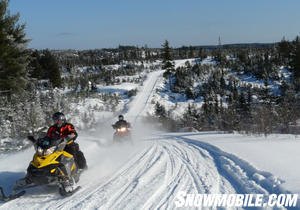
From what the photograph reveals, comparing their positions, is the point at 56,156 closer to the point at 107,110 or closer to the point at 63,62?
the point at 107,110

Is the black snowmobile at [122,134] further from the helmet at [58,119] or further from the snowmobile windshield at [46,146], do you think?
the snowmobile windshield at [46,146]

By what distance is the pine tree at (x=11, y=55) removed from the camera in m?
17.5

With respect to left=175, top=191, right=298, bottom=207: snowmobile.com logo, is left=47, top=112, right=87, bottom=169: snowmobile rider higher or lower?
higher

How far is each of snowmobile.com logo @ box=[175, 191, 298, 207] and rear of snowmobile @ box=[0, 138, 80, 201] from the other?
2424 millimetres

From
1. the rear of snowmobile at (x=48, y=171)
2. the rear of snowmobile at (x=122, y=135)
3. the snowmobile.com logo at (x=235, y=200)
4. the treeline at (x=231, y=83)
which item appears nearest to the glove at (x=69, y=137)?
the rear of snowmobile at (x=48, y=171)

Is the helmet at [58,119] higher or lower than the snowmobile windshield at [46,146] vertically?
higher

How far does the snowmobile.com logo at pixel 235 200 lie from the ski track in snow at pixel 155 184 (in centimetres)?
17

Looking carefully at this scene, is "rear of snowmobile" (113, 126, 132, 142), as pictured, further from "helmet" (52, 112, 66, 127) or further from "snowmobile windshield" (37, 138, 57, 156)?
"snowmobile windshield" (37, 138, 57, 156)

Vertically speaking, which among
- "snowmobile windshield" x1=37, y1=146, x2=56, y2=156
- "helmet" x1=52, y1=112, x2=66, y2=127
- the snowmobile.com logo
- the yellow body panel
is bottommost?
the snowmobile.com logo

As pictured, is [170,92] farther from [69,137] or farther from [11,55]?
[69,137]

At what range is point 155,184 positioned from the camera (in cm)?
572

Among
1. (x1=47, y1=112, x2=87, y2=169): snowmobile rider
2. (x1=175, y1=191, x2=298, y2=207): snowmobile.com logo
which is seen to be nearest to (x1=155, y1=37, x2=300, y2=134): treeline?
(x1=47, y1=112, x2=87, y2=169): snowmobile rider

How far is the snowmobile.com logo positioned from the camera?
13.7ft

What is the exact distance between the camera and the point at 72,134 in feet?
21.9
